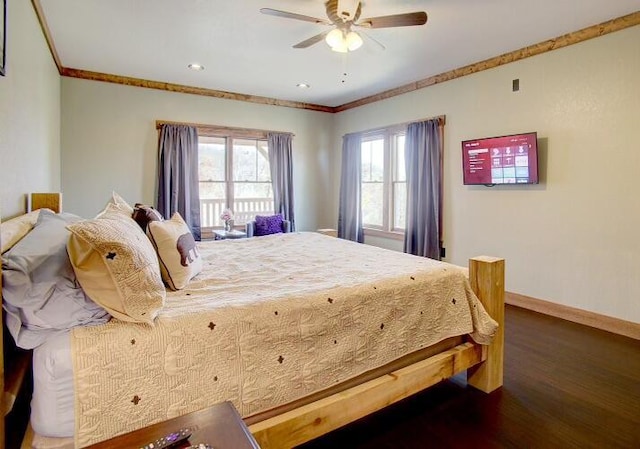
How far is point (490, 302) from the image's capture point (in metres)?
2.25

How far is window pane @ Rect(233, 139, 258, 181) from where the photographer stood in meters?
5.96

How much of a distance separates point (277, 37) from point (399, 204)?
302 centimetres

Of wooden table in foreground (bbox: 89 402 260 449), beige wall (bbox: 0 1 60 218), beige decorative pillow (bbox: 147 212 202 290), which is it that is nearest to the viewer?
wooden table in foreground (bbox: 89 402 260 449)

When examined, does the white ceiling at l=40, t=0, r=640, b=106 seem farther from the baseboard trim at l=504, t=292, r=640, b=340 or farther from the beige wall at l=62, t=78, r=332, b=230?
the baseboard trim at l=504, t=292, r=640, b=340

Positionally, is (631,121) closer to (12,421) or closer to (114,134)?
(12,421)

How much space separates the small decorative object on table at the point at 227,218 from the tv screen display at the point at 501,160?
323cm

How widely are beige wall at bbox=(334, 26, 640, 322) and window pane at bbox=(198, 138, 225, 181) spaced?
343 cm

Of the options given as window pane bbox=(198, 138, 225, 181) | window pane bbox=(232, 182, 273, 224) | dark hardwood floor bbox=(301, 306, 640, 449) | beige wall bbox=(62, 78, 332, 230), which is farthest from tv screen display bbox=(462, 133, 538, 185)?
window pane bbox=(198, 138, 225, 181)

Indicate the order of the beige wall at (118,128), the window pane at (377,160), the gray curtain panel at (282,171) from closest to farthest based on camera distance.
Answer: the beige wall at (118,128) → the window pane at (377,160) → the gray curtain panel at (282,171)

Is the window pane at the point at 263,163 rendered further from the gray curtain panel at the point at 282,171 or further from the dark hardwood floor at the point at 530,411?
the dark hardwood floor at the point at 530,411

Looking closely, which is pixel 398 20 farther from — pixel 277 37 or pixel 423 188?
pixel 423 188

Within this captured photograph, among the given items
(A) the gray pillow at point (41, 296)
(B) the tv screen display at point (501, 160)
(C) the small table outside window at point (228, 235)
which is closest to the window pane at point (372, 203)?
(B) the tv screen display at point (501, 160)

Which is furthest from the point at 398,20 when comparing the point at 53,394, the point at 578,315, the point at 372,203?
the point at 372,203

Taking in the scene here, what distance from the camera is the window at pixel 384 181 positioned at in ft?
18.5
